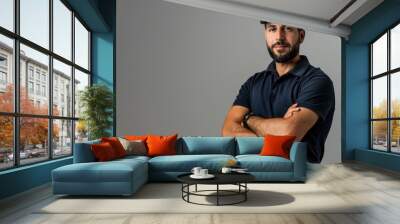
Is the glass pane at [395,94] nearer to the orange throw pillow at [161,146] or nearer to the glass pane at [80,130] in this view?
the orange throw pillow at [161,146]

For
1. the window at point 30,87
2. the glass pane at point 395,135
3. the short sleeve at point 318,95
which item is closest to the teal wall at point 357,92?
the glass pane at point 395,135

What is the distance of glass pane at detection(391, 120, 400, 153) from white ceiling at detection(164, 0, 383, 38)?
2263 mm

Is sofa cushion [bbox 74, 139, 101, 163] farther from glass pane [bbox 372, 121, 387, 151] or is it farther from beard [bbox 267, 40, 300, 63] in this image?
glass pane [bbox 372, 121, 387, 151]

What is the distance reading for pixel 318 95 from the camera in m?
8.23

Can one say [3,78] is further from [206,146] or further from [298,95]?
[298,95]

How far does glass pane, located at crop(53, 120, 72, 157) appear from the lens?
6824 mm

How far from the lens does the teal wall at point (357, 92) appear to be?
919 cm

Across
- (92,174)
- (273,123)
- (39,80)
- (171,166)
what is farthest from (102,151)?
(273,123)

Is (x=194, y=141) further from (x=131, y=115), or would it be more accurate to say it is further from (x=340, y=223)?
(x=340, y=223)

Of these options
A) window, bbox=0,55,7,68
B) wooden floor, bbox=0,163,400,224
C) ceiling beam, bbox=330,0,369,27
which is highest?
ceiling beam, bbox=330,0,369,27

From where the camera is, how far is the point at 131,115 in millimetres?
8555

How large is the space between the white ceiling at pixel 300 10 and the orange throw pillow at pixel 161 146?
10.6ft

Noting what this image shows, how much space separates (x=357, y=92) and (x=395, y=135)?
161cm

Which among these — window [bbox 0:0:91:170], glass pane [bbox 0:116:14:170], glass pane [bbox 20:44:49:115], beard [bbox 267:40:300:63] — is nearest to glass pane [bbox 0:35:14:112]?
window [bbox 0:0:91:170]
